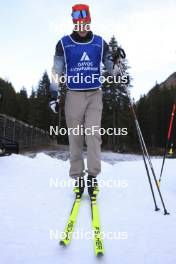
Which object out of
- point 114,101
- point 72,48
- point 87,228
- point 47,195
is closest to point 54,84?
point 72,48

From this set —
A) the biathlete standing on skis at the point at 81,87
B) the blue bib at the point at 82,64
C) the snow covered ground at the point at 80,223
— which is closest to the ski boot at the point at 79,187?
the biathlete standing on skis at the point at 81,87

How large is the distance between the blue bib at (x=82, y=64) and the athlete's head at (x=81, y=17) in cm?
21

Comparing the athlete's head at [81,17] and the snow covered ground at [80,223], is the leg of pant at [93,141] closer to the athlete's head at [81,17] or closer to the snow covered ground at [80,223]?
the snow covered ground at [80,223]

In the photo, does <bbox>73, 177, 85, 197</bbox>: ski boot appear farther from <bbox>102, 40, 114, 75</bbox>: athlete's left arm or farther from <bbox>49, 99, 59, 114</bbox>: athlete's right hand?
<bbox>102, 40, 114, 75</bbox>: athlete's left arm

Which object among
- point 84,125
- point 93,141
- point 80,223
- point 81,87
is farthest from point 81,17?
point 80,223

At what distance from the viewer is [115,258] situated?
3.24 meters

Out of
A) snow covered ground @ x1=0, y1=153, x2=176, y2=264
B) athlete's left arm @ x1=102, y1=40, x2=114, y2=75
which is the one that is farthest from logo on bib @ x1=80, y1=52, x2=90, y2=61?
snow covered ground @ x1=0, y1=153, x2=176, y2=264

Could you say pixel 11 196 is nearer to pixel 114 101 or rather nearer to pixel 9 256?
pixel 9 256

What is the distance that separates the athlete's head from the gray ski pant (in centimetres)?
101

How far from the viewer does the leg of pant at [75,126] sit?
5.92m

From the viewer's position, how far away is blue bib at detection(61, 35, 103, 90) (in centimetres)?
599

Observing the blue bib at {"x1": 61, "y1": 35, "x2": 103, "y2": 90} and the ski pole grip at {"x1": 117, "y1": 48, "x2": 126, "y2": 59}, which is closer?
the blue bib at {"x1": 61, "y1": 35, "x2": 103, "y2": 90}

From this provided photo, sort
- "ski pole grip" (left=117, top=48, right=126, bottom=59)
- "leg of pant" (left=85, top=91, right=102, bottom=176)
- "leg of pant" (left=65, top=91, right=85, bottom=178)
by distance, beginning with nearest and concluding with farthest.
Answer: "leg of pant" (left=85, top=91, right=102, bottom=176)
"leg of pant" (left=65, top=91, right=85, bottom=178)
"ski pole grip" (left=117, top=48, right=126, bottom=59)

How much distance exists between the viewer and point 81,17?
6.11 meters
